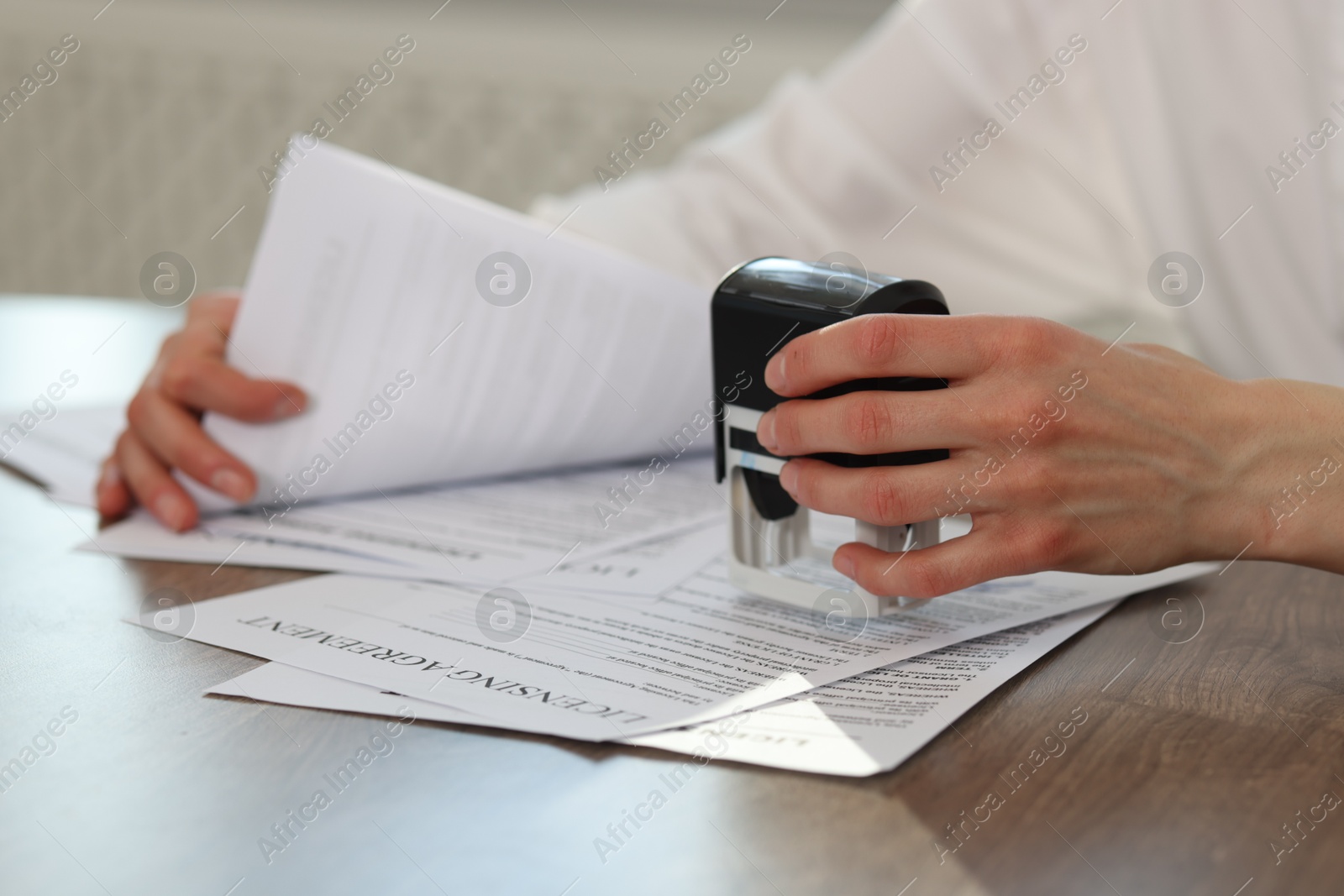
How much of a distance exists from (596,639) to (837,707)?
0.13 m

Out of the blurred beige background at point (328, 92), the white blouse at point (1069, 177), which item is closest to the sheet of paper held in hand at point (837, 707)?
the white blouse at point (1069, 177)

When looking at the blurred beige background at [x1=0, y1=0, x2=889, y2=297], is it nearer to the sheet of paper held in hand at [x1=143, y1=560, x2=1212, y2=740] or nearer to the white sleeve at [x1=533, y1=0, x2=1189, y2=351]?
the white sleeve at [x1=533, y1=0, x2=1189, y2=351]

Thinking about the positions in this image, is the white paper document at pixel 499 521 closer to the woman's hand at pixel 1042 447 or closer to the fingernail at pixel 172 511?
the fingernail at pixel 172 511

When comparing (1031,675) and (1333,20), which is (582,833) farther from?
(1333,20)

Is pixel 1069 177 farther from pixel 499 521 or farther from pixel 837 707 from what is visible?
pixel 837 707

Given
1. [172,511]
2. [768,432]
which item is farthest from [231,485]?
[768,432]

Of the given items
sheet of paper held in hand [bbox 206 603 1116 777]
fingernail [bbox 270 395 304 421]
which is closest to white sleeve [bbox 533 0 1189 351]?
fingernail [bbox 270 395 304 421]

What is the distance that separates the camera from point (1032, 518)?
548 millimetres

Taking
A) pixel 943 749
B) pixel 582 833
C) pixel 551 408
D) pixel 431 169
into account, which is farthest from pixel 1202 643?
pixel 431 169

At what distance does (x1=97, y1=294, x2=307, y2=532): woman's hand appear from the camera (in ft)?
2.57

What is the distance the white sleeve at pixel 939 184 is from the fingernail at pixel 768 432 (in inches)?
25.5

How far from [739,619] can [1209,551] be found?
25 centimetres

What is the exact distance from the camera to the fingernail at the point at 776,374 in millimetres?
544

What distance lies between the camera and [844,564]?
1.81 feet
